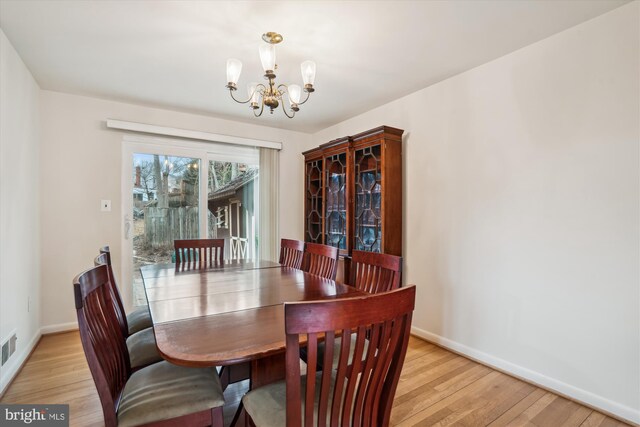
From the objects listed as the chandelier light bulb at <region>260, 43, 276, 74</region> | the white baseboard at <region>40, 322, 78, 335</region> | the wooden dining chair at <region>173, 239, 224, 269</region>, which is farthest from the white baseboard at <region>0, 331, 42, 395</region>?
the chandelier light bulb at <region>260, 43, 276, 74</region>

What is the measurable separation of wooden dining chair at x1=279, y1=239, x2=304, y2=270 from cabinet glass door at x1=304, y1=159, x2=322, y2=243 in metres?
1.19

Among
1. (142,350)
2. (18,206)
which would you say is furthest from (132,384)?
(18,206)

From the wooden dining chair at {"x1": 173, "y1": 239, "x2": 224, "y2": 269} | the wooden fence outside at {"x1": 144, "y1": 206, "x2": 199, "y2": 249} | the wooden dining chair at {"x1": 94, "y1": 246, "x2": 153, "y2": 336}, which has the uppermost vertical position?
the wooden fence outside at {"x1": 144, "y1": 206, "x2": 199, "y2": 249}

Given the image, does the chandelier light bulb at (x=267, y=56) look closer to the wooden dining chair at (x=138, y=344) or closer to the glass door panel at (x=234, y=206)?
the wooden dining chair at (x=138, y=344)

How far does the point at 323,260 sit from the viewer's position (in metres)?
2.34

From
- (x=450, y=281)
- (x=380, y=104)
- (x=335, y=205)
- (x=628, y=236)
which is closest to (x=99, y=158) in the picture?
(x=335, y=205)

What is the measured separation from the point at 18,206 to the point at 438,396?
3.40m

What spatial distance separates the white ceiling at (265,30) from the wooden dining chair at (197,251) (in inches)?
59.1

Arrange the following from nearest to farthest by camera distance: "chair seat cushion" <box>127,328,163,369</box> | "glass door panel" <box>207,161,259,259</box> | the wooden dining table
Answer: the wooden dining table → "chair seat cushion" <box>127,328,163,369</box> → "glass door panel" <box>207,161,259,259</box>

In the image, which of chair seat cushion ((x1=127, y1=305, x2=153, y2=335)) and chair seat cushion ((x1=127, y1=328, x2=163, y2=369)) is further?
chair seat cushion ((x1=127, y1=305, x2=153, y2=335))

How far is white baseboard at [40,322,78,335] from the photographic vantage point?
2.97 meters

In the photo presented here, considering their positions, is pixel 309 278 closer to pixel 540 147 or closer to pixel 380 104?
pixel 540 147

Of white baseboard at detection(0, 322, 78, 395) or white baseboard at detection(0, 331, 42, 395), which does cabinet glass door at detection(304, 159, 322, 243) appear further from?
white baseboard at detection(0, 331, 42, 395)

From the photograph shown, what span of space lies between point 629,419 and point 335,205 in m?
2.83
